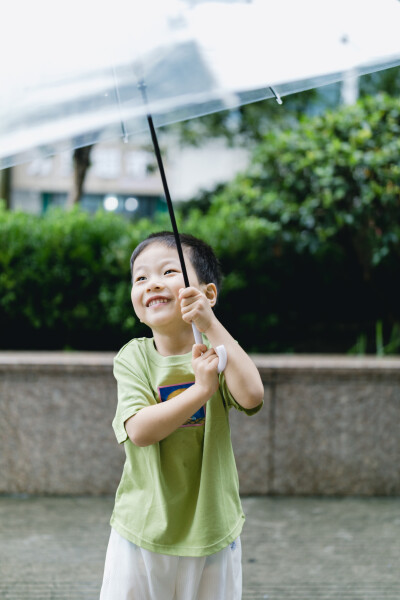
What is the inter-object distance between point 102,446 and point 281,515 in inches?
46.8

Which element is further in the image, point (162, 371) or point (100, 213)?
point (100, 213)

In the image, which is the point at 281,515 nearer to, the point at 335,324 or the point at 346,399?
the point at 346,399

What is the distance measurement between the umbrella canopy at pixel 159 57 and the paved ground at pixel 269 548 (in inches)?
79.9

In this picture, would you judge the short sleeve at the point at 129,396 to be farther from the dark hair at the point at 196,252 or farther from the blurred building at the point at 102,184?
the blurred building at the point at 102,184

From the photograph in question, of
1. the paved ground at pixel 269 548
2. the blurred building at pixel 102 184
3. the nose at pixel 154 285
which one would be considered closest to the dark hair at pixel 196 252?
the nose at pixel 154 285

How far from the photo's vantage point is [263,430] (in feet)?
14.3

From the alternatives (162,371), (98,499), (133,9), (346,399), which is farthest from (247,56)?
(98,499)

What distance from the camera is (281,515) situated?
4074 millimetres

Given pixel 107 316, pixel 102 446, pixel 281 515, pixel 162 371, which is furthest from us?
pixel 107 316

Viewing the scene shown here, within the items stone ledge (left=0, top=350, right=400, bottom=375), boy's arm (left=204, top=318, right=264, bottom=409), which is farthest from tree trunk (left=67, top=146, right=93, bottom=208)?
boy's arm (left=204, top=318, right=264, bottom=409)

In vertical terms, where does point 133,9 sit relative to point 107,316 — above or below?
above

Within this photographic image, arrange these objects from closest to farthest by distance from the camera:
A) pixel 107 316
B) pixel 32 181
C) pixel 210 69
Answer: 1. pixel 210 69
2. pixel 107 316
3. pixel 32 181

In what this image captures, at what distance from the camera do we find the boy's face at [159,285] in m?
1.96

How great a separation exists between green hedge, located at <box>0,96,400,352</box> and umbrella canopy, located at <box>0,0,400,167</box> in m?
2.74
